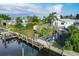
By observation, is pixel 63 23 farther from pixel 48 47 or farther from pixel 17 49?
pixel 17 49

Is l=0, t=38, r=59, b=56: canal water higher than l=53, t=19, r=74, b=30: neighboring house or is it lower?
lower

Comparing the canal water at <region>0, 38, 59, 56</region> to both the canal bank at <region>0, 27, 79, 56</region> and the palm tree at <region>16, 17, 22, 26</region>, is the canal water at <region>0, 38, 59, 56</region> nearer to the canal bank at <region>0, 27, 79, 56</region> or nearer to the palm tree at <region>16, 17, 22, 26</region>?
the canal bank at <region>0, 27, 79, 56</region>

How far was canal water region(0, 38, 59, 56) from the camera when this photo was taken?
2.97 meters

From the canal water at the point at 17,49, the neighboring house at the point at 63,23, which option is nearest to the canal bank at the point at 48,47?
the canal water at the point at 17,49

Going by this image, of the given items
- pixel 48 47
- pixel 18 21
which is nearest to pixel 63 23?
pixel 48 47

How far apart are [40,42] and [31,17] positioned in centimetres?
27

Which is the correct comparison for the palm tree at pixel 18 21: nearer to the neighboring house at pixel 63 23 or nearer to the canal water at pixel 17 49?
the canal water at pixel 17 49

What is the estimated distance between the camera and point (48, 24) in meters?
3.00

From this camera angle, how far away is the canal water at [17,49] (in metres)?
2.97

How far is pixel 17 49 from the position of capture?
2.99 metres

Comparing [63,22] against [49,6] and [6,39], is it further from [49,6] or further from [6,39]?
[6,39]

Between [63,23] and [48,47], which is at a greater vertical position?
[63,23]

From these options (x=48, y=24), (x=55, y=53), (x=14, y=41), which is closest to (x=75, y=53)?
(x=55, y=53)

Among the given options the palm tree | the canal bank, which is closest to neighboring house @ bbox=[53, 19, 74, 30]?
the canal bank
